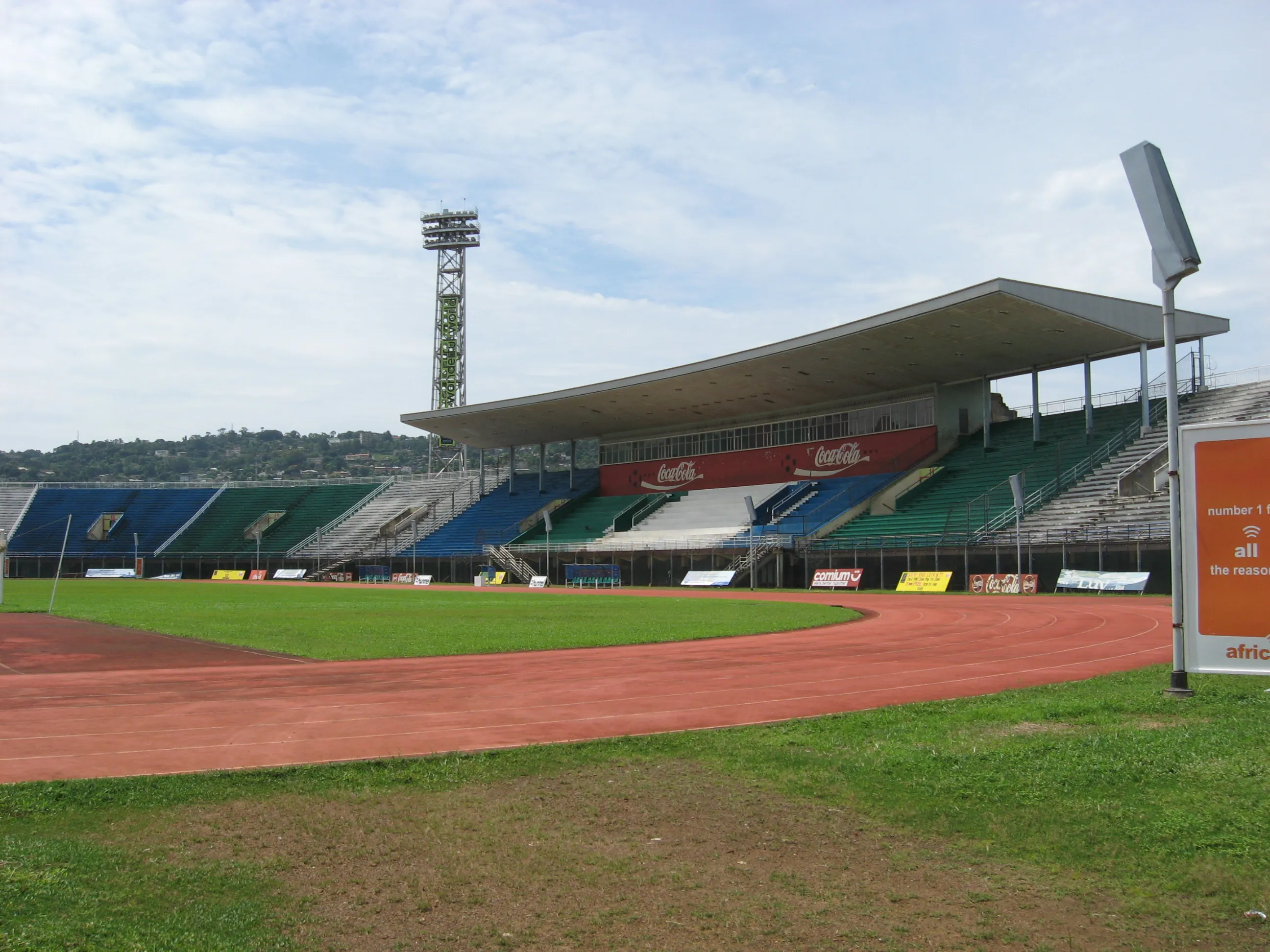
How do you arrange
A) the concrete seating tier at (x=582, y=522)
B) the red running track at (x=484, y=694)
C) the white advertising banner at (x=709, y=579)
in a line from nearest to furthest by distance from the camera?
the red running track at (x=484, y=694) → the white advertising banner at (x=709, y=579) → the concrete seating tier at (x=582, y=522)

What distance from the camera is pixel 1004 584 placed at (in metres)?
42.5

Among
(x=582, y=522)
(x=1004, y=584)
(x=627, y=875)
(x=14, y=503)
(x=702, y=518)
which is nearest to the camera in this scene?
(x=627, y=875)

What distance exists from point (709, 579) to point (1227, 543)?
47.0 metres

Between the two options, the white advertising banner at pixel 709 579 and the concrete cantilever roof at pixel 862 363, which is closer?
the concrete cantilever roof at pixel 862 363

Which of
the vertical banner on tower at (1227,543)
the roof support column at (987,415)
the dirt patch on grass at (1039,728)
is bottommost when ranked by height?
the dirt patch on grass at (1039,728)

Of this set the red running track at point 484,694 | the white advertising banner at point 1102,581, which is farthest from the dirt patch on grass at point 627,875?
the white advertising banner at point 1102,581

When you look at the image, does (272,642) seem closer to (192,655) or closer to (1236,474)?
(192,655)

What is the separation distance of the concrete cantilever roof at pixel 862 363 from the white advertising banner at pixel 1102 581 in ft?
37.7

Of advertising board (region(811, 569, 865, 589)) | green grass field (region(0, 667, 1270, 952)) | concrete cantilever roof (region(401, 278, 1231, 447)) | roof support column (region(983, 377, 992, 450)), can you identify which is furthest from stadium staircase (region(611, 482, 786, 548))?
green grass field (region(0, 667, 1270, 952))

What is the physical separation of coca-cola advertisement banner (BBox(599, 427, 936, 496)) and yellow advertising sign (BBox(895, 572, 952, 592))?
1348 centimetres

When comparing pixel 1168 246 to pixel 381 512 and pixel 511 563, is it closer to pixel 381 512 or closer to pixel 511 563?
pixel 511 563

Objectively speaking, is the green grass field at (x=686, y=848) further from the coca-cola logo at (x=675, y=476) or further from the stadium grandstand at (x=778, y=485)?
the coca-cola logo at (x=675, y=476)

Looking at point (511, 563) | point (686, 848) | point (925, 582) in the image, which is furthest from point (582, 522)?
point (686, 848)

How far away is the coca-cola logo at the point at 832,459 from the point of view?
62844 millimetres
